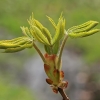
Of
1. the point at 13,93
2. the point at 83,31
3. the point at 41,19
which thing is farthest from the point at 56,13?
the point at 83,31

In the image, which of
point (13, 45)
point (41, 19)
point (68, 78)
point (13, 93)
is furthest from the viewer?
point (41, 19)

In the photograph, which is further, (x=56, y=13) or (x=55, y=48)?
(x=56, y=13)

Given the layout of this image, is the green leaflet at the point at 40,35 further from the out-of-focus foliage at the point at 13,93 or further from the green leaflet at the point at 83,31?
the out-of-focus foliage at the point at 13,93

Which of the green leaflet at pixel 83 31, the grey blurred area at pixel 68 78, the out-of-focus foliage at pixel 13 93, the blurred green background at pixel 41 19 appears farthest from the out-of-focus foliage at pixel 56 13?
the green leaflet at pixel 83 31

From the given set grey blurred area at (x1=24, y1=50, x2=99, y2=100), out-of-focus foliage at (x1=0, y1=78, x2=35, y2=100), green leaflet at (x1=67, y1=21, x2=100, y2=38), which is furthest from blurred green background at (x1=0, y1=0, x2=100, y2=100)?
green leaflet at (x1=67, y1=21, x2=100, y2=38)

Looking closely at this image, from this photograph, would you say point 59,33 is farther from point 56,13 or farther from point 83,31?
point 56,13

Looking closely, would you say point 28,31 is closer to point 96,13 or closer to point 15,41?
point 15,41

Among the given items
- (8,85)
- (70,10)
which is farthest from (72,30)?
(70,10)

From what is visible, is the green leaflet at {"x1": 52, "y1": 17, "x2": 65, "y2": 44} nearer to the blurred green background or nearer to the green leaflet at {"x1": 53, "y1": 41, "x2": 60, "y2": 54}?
the green leaflet at {"x1": 53, "y1": 41, "x2": 60, "y2": 54}
